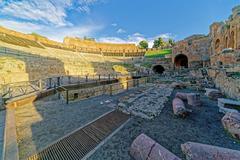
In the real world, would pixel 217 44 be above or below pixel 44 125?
above

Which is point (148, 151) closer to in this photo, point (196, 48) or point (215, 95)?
point (215, 95)

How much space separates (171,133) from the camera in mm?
3963

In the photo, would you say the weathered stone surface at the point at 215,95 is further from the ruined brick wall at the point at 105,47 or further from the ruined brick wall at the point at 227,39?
the ruined brick wall at the point at 105,47

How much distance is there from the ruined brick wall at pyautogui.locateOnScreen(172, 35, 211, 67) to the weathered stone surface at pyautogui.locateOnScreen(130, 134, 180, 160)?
107ft

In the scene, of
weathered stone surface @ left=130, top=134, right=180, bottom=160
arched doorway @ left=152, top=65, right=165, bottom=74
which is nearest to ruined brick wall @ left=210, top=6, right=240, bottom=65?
weathered stone surface @ left=130, top=134, right=180, bottom=160

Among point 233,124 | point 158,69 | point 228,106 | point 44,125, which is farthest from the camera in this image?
point 158,69

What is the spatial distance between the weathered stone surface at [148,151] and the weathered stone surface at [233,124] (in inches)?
100

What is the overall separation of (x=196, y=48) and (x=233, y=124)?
105 feet

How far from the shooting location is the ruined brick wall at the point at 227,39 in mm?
13125

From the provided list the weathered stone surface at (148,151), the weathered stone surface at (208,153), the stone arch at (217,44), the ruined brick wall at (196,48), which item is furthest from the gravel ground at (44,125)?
the ruined brick wall at (196,48)

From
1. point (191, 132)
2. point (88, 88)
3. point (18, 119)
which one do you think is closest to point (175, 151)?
point (191, 132)

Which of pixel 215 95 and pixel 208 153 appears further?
pixel 215 95

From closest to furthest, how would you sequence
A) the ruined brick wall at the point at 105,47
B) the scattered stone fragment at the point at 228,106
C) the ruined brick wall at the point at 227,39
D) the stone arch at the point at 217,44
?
1. the scattered stone fragment at the point at 228,106
2. the ruined brick wall at the point at 227,39
3. the stone arch at the point at 217,44
4. the ruined brick wall at the point at 105,47

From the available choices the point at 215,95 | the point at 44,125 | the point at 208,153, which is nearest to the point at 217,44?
the point at 215,95
